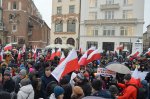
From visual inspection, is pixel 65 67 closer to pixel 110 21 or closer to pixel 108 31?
pixel 110 21

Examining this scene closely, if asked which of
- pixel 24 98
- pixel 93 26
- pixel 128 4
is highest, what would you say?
pixel 128 4

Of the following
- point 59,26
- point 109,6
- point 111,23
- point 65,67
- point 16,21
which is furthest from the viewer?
point 16,21

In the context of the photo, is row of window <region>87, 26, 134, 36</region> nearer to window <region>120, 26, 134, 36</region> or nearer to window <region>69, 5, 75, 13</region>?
window <region>120, 26, 134, 36</region>

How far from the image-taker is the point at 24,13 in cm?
6288

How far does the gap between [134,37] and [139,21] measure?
2.74 meters

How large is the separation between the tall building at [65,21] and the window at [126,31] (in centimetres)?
819

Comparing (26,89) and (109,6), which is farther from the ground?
(109,6)

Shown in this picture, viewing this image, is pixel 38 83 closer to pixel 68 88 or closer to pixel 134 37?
pixel 68 88

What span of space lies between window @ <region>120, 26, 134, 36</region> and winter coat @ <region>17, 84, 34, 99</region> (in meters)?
43.1

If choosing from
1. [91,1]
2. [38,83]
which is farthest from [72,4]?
[38,83]

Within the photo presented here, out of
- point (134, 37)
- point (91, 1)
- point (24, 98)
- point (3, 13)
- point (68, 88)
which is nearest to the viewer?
point (24, 98)

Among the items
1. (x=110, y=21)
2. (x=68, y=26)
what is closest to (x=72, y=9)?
(x=68, y=26)

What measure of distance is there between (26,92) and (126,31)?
43.6 metres

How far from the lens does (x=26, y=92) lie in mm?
6680
